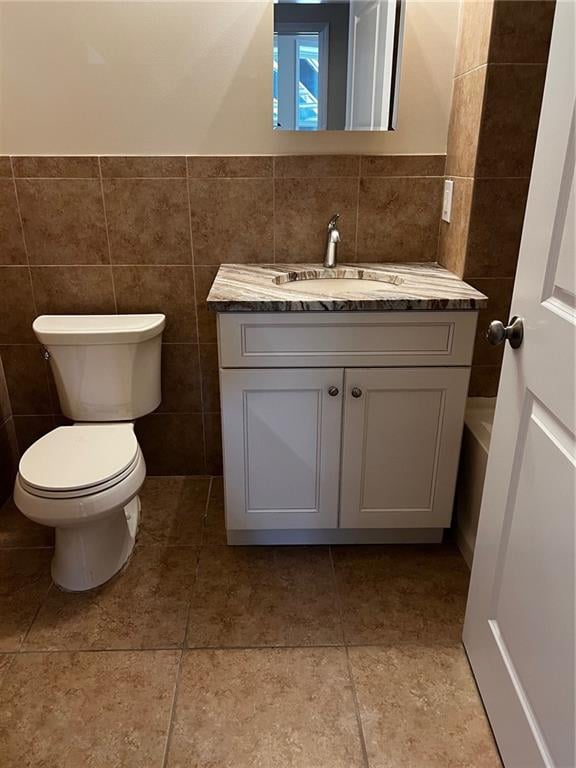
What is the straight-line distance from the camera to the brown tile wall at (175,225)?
196 cm

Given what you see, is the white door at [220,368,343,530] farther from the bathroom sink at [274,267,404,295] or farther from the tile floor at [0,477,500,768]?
the bathroom sink at [274,267,404,295]

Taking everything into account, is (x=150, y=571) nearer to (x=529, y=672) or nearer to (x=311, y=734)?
(x=311, y=734)

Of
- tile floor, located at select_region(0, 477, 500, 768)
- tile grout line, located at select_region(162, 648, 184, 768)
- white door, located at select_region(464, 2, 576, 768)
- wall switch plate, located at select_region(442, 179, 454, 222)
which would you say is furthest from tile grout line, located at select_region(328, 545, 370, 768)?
wall switch plate, located at select_region(442, 179, 454, 222)

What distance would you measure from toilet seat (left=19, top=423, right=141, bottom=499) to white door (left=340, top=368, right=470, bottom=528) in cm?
69

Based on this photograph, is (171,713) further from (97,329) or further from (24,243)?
(24,243)

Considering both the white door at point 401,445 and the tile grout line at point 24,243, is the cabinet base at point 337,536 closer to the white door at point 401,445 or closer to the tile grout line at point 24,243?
the white door at point 401,445

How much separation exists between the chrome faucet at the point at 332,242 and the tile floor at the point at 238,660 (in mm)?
1007

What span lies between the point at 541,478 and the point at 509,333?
0.31 meters

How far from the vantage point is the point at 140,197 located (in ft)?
6.53

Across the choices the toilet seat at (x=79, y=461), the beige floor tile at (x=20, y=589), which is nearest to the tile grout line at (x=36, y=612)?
the beige floor tile at (x=20, y=589)

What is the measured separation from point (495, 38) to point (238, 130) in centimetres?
83

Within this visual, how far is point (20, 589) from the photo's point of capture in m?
1.81

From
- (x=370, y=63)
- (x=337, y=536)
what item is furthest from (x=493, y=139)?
(x=337, y=536)

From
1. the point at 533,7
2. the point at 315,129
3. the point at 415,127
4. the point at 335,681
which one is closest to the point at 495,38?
the point at 533,7
